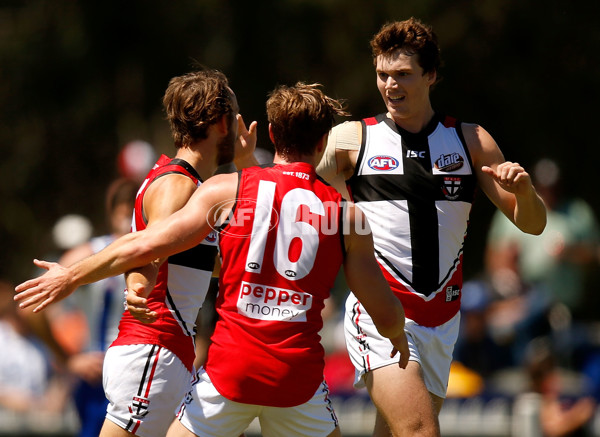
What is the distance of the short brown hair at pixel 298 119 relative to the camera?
4586 millimetres

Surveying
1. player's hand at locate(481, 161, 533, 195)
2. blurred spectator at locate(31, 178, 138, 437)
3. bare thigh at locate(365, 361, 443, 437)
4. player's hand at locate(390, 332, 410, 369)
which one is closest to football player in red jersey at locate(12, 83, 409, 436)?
player's hand at locate(390, 332, 410, 369)

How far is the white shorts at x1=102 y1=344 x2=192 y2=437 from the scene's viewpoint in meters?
5.00

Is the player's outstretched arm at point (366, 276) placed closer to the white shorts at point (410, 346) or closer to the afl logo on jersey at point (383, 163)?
the white shorts at point (410, 346)

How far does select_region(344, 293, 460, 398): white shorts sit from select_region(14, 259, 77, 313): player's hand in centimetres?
164

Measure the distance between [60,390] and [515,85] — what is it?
8646 mm

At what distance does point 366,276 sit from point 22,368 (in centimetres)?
719

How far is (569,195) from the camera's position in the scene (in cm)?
1428

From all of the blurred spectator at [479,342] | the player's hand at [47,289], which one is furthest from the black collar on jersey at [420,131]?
the blurred spectator at [479,342]

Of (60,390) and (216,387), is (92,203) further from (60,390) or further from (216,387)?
(216,387)

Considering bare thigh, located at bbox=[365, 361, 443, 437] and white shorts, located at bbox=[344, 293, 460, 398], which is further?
white shorts, located at bbox=[344, 293, 460, 398]

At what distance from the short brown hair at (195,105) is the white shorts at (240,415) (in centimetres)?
132

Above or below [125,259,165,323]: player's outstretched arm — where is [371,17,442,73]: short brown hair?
above

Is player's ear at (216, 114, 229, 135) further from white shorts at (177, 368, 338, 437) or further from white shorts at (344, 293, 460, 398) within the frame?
white shorts at (177, 368, 338, 437)

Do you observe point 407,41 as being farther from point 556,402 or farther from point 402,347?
point 556,402
